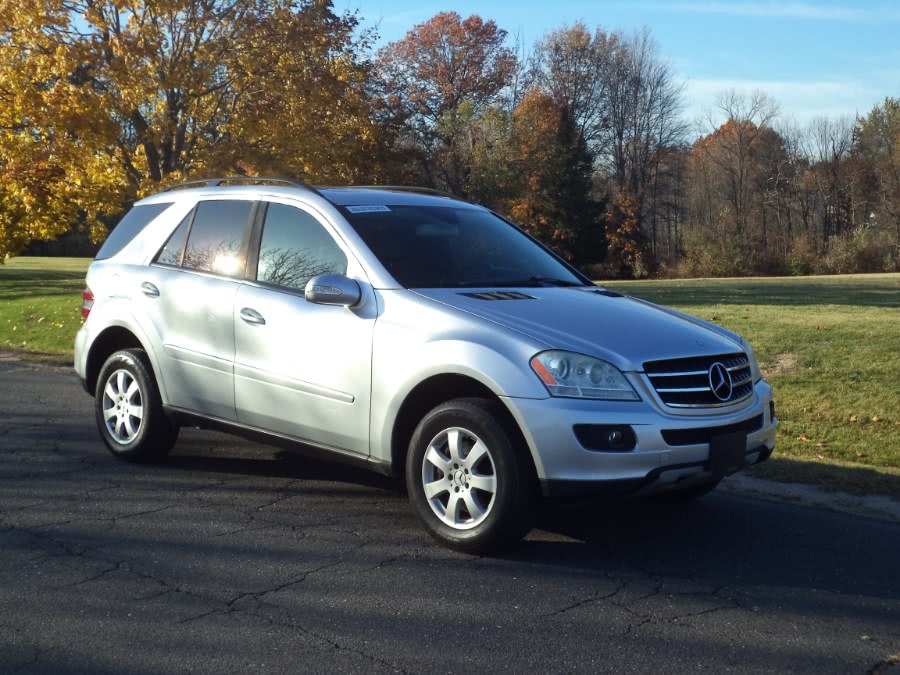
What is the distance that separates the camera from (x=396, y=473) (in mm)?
5477

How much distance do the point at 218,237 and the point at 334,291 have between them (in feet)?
5.08

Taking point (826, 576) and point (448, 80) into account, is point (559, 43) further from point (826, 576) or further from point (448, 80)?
point (826, 576)

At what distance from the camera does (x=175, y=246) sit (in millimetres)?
6996

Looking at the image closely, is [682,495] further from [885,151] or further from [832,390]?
[885,151]

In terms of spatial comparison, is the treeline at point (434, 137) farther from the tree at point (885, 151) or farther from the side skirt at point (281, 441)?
the side skirt at point (281, 441)

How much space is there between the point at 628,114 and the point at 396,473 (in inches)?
2388

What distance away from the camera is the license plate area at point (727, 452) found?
5004 mm

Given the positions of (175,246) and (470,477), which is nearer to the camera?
→ (470,477)

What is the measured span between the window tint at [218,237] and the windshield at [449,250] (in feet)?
2.88

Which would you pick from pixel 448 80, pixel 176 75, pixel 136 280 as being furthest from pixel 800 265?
pixel 136 280

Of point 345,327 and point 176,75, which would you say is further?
point 176,75

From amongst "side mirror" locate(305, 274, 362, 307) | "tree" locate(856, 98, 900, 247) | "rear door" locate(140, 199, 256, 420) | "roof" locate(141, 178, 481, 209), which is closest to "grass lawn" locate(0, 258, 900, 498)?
"roof" locate(141, 178, 481, 209)

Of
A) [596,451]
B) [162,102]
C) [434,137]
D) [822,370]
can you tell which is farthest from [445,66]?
[596,451]

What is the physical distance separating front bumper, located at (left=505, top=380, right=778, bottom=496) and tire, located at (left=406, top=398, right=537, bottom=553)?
13cm
